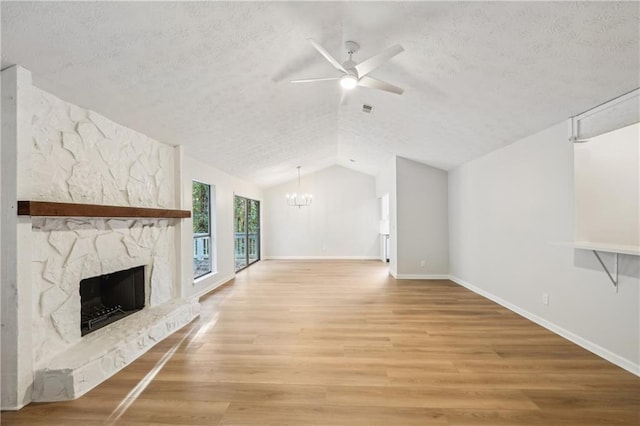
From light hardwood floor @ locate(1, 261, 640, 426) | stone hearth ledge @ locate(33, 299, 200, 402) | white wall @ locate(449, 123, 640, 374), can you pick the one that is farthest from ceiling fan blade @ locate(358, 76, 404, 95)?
stone hearth ledge @ locate(33, 299, 200, 402)

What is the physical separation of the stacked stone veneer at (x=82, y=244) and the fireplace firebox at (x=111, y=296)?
0.12 m

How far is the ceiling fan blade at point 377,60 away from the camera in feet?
Result: 7.13

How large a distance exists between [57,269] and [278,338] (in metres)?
2.10

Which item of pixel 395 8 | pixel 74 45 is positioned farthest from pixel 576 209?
pixel 74 45

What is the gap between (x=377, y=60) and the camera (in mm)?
2295

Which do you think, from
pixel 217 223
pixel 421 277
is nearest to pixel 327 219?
pixel 421 277

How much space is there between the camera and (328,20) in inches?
90.2

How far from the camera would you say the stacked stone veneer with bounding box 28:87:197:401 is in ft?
7.33

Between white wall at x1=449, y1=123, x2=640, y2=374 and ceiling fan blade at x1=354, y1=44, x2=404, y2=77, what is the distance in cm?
228

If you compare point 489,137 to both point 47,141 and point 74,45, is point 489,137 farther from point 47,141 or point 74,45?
point 47,141

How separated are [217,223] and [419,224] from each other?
13.8 feet

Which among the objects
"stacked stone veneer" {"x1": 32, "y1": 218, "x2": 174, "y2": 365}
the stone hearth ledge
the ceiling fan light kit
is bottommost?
the stone hearth ledge

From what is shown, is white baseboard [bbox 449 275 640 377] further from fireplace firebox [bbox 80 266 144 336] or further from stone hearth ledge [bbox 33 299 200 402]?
fireplace firebox [bbox 80 266 144 336]

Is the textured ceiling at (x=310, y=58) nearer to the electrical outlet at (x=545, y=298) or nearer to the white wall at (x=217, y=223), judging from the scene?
the white wall at (x=217, y=223)
